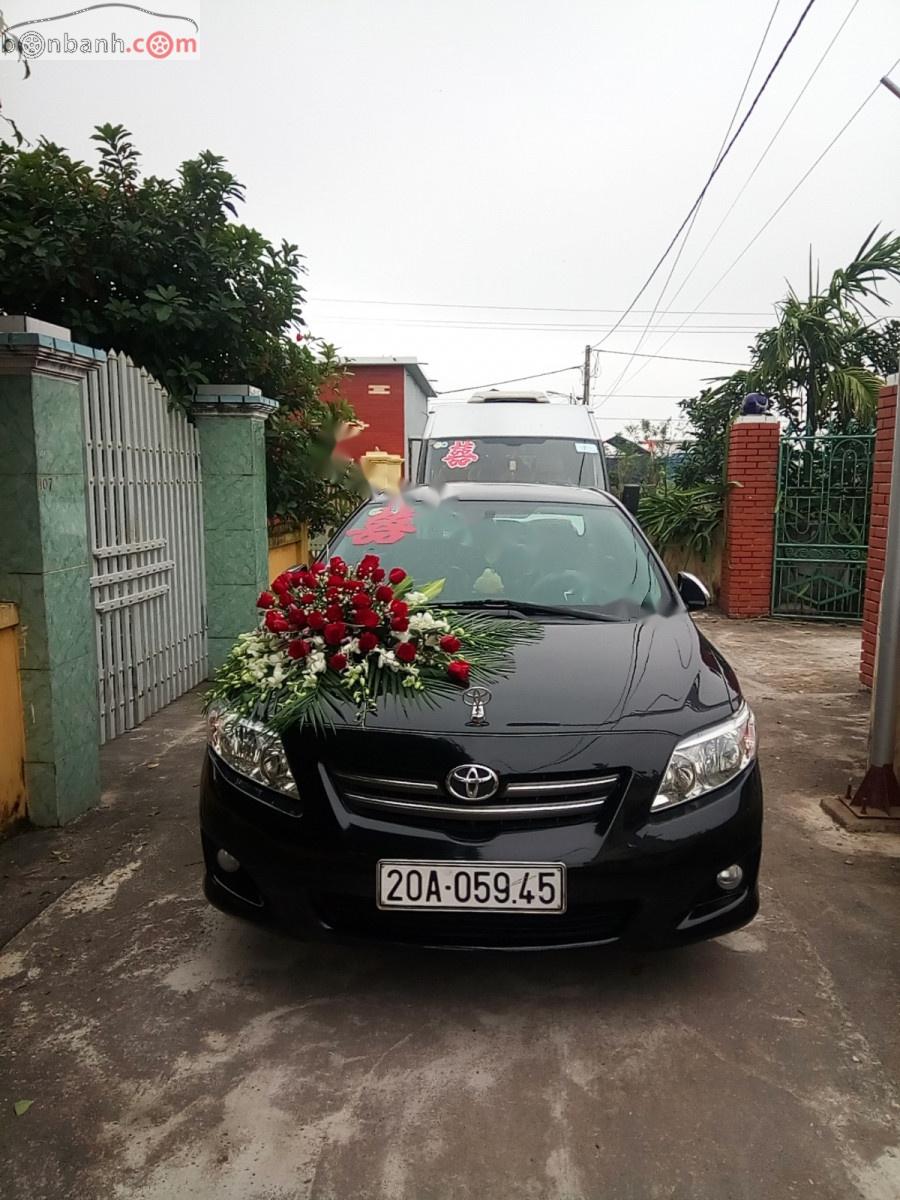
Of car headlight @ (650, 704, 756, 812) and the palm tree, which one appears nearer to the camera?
car headlight @ (650, 704, 756, 812)

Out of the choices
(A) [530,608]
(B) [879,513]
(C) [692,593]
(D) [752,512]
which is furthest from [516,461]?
(A) [530,608]

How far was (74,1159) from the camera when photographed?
86.0 inches

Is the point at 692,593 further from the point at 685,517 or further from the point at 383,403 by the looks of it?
the point at 383,403

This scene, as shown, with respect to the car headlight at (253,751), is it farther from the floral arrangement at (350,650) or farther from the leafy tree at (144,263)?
the leafy tree at (144,263)

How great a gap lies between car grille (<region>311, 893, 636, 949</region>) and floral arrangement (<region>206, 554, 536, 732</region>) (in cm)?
54

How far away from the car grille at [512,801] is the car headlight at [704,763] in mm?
163

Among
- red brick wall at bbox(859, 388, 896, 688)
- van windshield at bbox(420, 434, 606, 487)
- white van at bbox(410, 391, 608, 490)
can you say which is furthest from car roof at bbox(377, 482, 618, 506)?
van windshield at bbox(420, 434, 606, 487)

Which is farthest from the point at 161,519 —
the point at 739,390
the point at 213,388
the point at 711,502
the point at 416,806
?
the point at 739,390

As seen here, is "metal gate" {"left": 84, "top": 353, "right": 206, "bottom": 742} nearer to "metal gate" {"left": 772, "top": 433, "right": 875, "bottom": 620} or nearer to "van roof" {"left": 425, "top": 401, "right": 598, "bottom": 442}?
"van roof" {"left": 425, "top": 401, "right": 598, "bottom": 442}

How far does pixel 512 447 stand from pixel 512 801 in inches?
259

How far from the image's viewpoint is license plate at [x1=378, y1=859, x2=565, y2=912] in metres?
2.47

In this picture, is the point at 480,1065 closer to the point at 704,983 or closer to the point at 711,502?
the point at 704,983

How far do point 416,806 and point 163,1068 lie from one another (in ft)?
3.18

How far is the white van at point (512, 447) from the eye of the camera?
8648 mm
